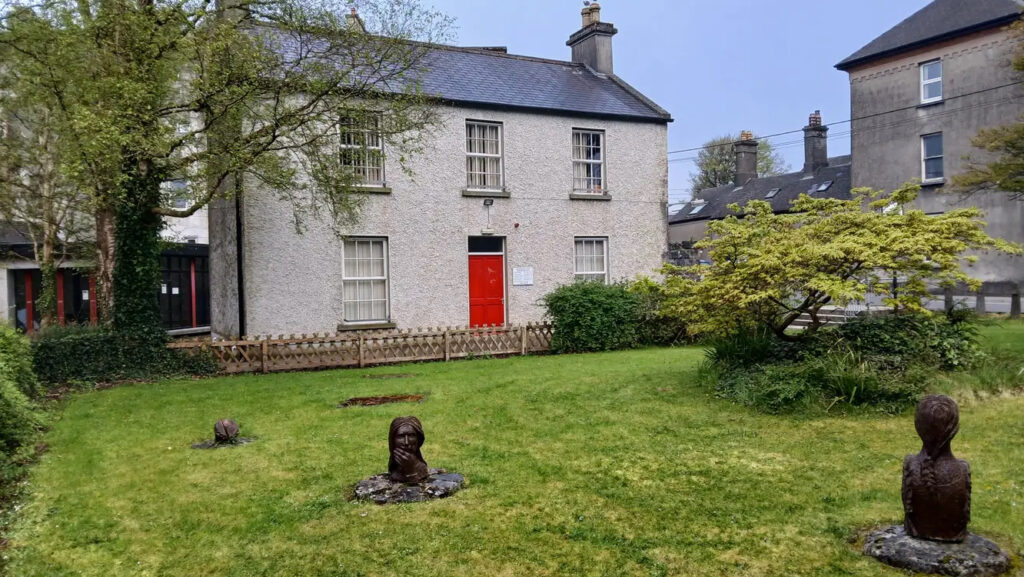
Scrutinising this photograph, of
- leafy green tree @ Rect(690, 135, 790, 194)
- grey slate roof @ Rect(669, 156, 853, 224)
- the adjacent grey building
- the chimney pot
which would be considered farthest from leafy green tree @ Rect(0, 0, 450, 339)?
leafy green tree @ Rect(690, 135, 790, 194)

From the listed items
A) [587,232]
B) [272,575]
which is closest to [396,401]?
[272,575]

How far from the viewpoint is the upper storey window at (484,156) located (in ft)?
61.2

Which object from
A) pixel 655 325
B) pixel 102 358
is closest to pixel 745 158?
pixel 655 325

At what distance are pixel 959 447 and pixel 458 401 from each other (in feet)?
21.6

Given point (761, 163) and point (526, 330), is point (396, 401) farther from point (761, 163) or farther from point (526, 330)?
point (761, 163)

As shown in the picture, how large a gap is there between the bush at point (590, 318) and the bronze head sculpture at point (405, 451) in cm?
1095

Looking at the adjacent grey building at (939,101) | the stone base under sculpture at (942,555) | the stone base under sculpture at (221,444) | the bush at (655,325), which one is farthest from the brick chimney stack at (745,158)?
the stone base under sculpture at (942,555)

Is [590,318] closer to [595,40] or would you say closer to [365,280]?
[365,280]

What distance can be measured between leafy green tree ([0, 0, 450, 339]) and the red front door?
466 cm

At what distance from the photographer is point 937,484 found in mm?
4418

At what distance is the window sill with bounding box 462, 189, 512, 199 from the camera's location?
18328 mm

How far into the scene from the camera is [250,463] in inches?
292

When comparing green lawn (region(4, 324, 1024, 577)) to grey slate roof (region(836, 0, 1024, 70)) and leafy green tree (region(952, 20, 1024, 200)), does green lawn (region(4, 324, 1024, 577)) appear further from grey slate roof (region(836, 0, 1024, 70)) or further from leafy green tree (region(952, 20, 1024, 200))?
grey slate roof (region(836, 0, 1024, 70))

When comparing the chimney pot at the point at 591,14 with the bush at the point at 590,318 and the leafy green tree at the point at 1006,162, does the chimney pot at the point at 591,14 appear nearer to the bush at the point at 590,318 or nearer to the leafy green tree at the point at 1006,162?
the bush at the point at 590,318
